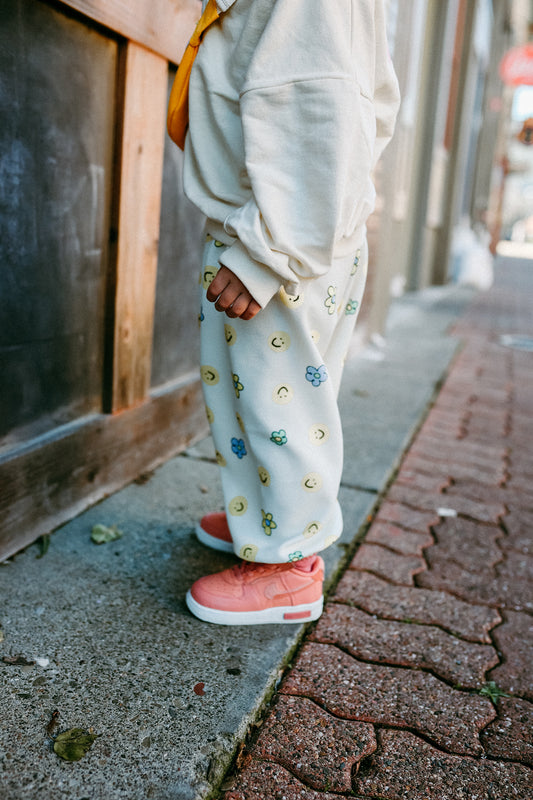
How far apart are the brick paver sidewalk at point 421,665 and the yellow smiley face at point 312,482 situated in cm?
40

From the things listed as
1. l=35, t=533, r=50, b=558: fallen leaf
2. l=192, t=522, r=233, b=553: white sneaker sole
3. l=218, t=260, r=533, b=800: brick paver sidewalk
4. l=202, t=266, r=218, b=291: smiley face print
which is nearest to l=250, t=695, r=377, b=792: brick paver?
l=218, t=260, r=533, b=800: brick paver sidewalk

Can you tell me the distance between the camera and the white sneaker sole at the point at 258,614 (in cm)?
174

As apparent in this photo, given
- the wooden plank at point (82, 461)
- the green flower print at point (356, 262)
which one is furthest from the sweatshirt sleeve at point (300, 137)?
the wooden plank at point (82, 461)

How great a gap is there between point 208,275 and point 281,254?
267mm

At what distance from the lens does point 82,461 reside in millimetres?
2166

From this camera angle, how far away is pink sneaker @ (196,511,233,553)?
6.76 ft

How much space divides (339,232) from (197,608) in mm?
968

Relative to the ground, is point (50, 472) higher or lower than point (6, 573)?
higher

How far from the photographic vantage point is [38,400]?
2.00 m

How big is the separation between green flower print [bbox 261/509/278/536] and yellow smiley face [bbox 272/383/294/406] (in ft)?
0.96

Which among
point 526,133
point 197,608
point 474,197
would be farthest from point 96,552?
point 474,197

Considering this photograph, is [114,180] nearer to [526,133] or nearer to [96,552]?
[96,552]

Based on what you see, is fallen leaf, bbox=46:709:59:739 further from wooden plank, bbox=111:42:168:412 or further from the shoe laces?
wooden plank, bbox=111:42:168:412

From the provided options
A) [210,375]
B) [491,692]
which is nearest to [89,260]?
[210,375]
